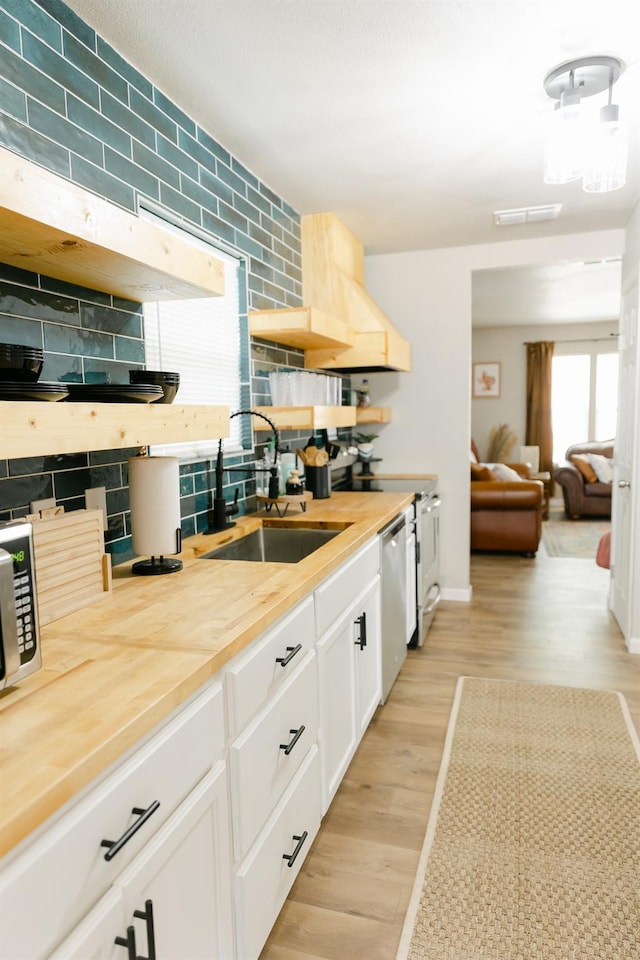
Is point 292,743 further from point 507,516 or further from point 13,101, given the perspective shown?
point 507,516

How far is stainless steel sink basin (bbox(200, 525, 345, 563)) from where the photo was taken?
8.80 feet

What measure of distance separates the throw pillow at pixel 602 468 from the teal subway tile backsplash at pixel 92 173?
21.0 feet

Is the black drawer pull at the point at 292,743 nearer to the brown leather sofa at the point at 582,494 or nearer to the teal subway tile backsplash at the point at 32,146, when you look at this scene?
the teal subway tile backsplash at the point at 32,146

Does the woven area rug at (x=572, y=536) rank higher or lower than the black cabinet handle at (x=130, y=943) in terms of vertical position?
lower

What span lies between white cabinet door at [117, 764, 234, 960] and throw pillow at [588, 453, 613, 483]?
24.4ft

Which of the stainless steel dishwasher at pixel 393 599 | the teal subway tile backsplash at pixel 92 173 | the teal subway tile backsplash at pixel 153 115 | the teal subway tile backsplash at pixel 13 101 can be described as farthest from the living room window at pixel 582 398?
the teal subway tile backsplash at pixel 13 101

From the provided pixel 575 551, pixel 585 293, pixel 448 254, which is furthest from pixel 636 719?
pixel 585 293

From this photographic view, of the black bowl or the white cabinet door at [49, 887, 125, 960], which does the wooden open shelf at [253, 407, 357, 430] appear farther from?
the white cabinet door at [49, 887, 125, 960]

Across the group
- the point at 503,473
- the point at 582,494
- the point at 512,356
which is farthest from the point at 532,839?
the point at 512,356

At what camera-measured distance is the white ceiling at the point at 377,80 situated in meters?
1.84

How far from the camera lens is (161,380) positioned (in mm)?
1758

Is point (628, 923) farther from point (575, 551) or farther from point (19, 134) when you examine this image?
point (575, 551)

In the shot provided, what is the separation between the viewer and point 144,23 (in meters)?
1.87

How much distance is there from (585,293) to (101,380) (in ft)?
19.8
